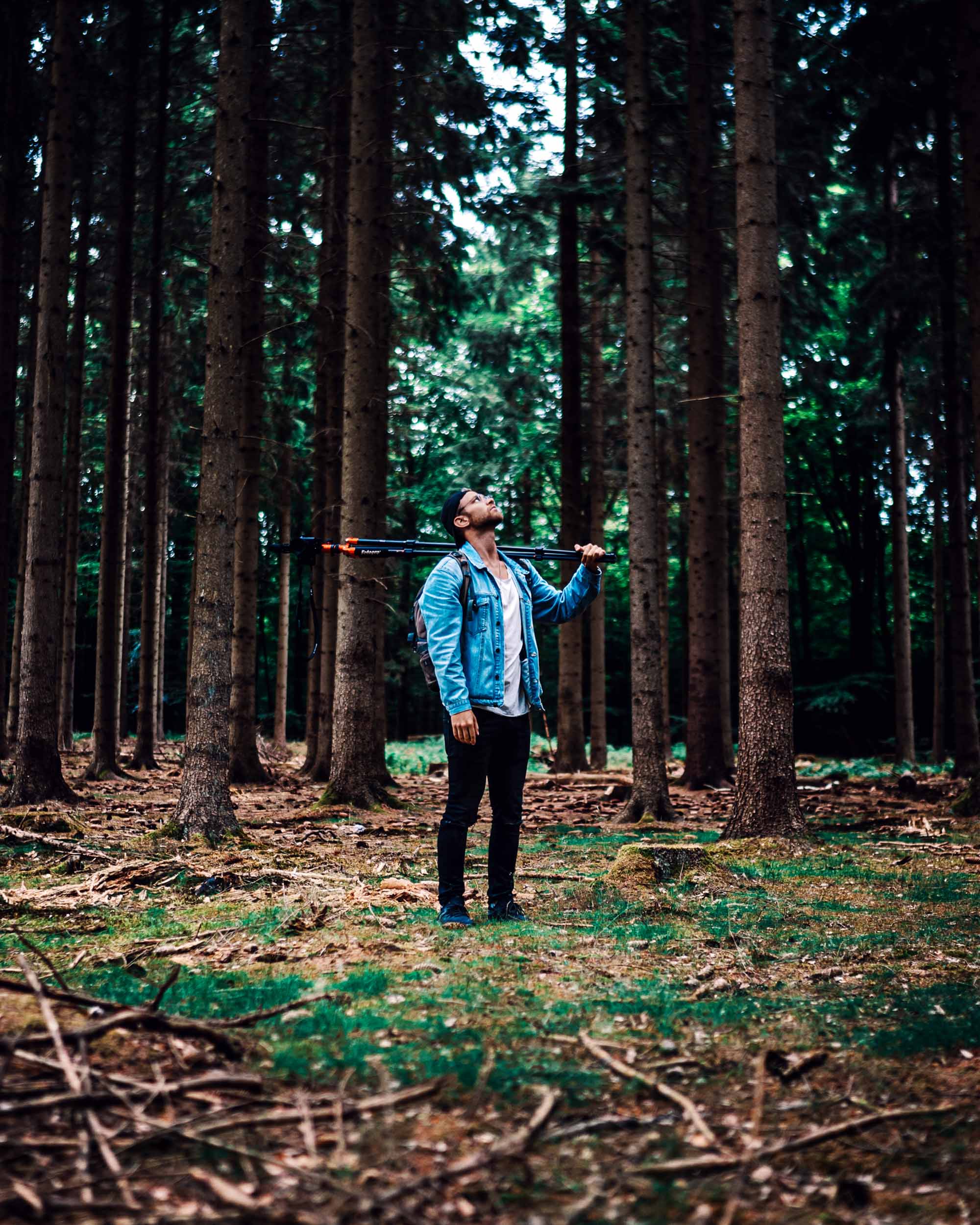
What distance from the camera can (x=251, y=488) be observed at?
583 inches

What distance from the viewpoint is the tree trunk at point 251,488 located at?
14.5m

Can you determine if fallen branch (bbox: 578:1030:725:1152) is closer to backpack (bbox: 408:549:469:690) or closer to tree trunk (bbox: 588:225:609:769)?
backpack (bbox: 408:549:469:690)

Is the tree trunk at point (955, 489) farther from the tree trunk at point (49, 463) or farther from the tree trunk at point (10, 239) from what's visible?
the tree trunk at point (10, 239)

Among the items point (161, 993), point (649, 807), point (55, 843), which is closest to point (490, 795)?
point (161, 993)

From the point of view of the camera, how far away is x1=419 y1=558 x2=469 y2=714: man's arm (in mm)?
5539

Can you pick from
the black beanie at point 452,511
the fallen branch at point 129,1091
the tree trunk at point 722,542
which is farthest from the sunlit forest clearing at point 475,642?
the black beanie at point 452,511

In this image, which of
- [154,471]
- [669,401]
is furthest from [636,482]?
[669,401]

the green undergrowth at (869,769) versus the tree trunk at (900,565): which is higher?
the tree trunk at (900,565)

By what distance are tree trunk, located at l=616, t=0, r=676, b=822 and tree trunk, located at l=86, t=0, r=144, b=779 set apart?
23.8 feet

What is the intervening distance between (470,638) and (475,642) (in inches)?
1.6

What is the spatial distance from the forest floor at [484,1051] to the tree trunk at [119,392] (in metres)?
8.31

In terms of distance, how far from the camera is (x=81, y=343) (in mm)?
16734

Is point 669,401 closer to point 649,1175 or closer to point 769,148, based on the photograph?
point 769,148

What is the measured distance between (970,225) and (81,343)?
13370 mm
